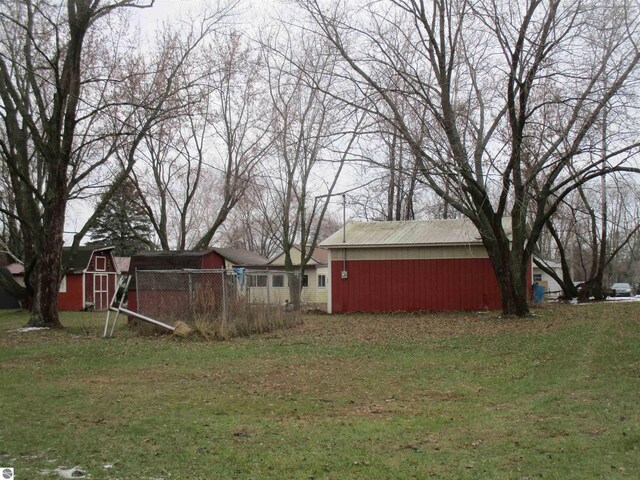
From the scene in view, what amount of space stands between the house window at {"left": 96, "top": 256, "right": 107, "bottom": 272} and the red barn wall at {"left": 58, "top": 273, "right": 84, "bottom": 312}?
167 centimetres

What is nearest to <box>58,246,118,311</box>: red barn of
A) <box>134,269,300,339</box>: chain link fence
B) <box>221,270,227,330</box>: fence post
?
<box>134,269,300,339</box>: chain link fence

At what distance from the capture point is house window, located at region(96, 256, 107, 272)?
36981 millimetres

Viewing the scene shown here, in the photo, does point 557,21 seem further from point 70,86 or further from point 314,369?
point 70,86

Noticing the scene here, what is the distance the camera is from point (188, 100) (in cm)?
1852

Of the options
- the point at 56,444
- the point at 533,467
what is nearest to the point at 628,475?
the point at 533,467

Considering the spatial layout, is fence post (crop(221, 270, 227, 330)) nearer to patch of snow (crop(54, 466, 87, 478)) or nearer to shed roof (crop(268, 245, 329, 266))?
patch of snow (crop(54, 466, 87, 478))

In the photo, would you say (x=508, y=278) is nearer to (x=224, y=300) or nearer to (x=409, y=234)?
(x=409, y=234)

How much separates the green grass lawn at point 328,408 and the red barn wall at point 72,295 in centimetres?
2267

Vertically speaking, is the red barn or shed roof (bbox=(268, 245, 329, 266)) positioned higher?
shed roof (bbox=(268, 245, 329, 266))

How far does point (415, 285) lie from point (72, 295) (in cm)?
2075

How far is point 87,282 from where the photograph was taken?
35875 millimetres

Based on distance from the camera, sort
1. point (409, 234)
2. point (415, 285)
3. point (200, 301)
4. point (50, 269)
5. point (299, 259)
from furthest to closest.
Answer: point (299, 259), point (409, 234), point (415, 285), point (50, 269), point (200, 301)

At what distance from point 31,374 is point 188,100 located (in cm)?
1068

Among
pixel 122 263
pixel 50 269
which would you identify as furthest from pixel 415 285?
pixel 122 263
